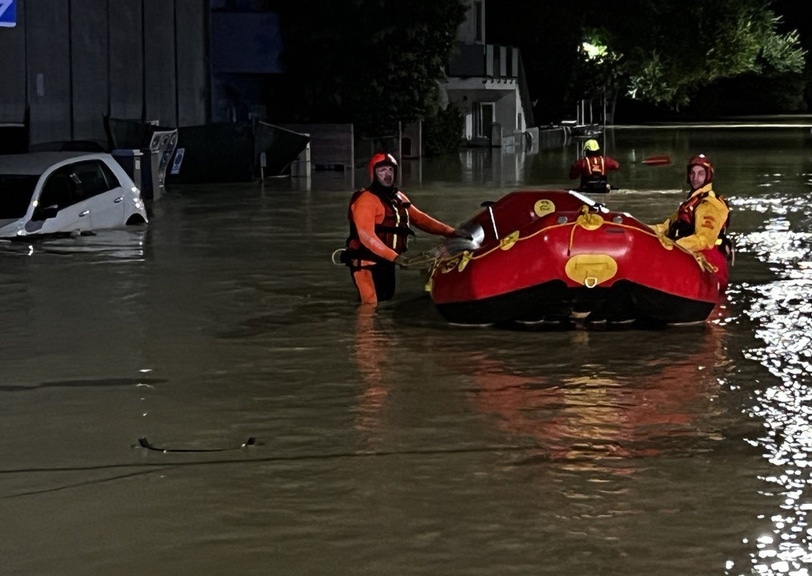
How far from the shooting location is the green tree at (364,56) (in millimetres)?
42719

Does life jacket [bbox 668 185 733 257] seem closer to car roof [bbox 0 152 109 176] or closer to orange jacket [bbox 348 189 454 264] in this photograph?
orange jacket [bbox 348 189 454 264]

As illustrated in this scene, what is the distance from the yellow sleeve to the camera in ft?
46.2

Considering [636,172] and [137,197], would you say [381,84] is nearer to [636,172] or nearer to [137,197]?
[636,172]

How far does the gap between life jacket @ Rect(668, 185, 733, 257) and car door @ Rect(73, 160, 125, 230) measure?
30.9 ft

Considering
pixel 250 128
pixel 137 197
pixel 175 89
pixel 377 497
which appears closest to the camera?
pixel 377 497

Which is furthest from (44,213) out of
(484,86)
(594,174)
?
(484,86)

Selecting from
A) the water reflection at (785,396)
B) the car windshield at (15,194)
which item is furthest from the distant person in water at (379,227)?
the car windshield at (15,194)

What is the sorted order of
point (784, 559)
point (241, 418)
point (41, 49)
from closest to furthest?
point (784, 559) → point (241, 418) → point (41, 49)

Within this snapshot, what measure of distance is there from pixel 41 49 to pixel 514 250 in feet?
63.1

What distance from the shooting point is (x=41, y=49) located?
30.3 meters

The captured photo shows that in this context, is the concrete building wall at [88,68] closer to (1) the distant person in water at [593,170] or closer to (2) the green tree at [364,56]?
(2) the green tree at [364,56]

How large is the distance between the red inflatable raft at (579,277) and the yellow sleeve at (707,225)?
349 mm

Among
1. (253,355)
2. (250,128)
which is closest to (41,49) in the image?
(250,128)

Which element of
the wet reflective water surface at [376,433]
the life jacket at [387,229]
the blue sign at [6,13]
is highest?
the blue sign at [6,13]
